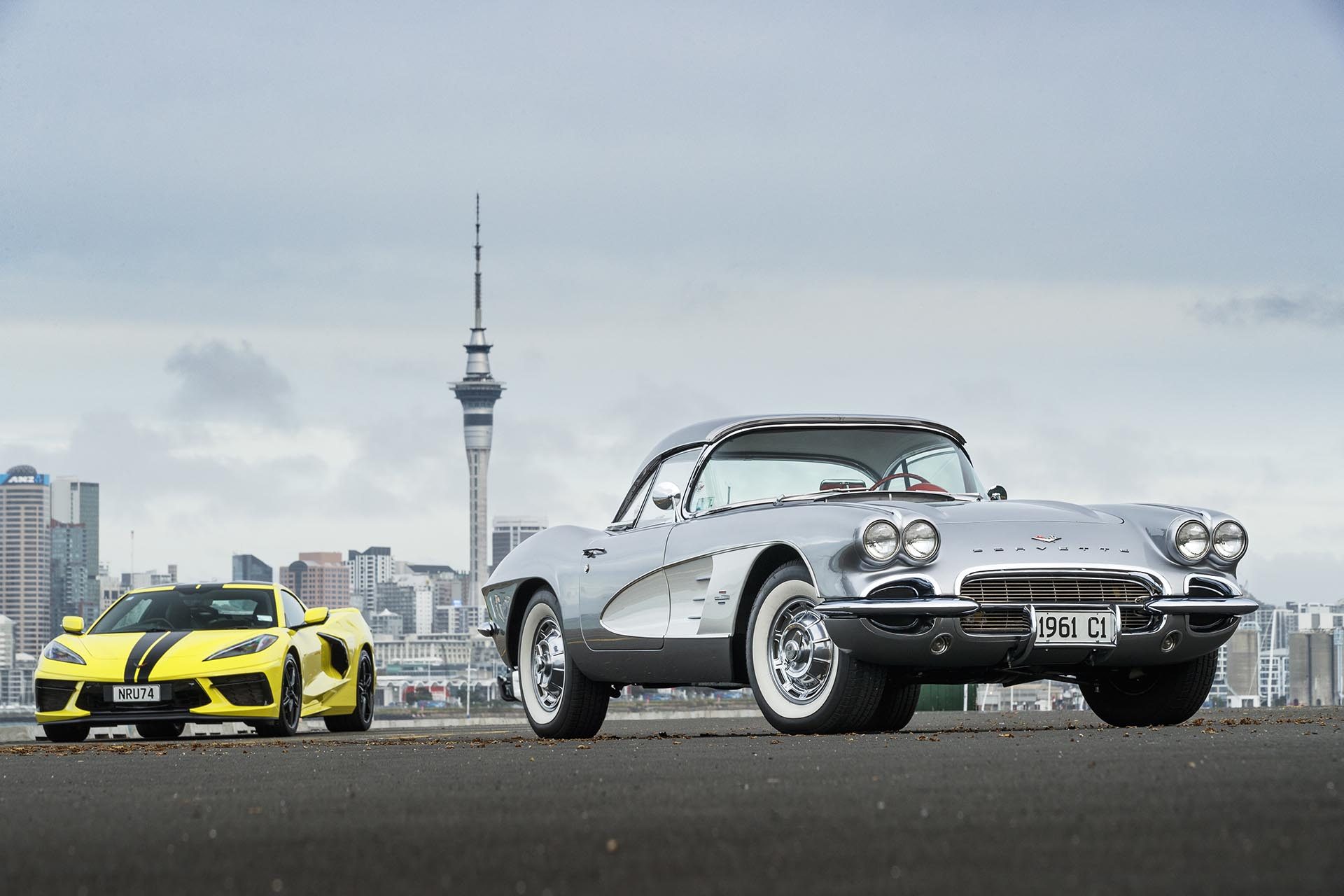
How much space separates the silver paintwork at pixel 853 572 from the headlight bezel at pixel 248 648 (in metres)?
3.54

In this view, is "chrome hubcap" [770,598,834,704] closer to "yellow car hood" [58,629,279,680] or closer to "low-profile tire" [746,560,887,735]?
"low-profile tire" [746,560,887,735]

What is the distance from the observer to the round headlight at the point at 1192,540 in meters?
9.02

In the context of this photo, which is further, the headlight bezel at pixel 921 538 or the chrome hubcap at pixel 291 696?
the chrome hubcap at pixel 291 696

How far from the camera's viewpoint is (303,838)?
4609 mm

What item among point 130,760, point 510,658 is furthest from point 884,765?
point 510,658

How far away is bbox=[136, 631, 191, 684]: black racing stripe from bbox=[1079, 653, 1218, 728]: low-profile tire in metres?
6.53

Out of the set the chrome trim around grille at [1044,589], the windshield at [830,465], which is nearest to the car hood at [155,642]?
the windshield at [830,465]

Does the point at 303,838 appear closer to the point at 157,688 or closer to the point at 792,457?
the point at 792,457

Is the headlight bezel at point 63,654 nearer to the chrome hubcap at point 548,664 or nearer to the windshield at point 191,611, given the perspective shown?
the windshield at point 191,611

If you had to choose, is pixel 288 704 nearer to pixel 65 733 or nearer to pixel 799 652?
pixel 65 733

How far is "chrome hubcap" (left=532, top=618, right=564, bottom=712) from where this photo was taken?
35.8 feet

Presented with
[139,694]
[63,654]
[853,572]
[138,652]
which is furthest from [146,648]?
[853,572]

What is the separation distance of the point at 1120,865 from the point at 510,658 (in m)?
7.97

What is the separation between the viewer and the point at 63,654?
44.5 feet
